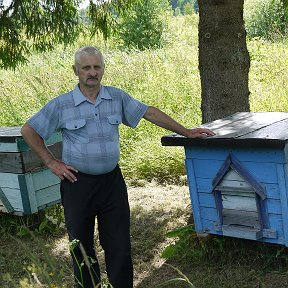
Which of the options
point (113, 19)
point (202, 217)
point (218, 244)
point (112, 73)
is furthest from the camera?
point (112, 73)

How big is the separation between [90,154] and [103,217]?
16.7 inches

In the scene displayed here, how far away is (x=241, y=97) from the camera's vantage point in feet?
15.8

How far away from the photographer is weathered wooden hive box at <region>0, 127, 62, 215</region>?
4.81 m

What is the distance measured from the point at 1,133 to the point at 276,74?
209 inches

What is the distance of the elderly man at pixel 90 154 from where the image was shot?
10.6 feet

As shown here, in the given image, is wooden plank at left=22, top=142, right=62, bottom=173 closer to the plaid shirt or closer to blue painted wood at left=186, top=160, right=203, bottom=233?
the plaid shirt

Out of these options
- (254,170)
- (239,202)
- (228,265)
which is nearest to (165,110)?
(228,265)

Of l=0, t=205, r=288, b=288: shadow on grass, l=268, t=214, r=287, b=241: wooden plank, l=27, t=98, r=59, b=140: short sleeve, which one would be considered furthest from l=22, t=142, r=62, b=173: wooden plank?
l=268, t=214, r=287, b=241: wooden plank

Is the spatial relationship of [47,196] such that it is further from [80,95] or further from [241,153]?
[241,153]

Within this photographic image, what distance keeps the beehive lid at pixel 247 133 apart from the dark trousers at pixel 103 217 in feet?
1.79

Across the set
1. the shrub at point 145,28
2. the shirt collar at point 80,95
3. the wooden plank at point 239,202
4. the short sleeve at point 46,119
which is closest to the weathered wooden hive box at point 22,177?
the short sleeve at point 46,119

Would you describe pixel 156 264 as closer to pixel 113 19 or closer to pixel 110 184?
pixel 110 184

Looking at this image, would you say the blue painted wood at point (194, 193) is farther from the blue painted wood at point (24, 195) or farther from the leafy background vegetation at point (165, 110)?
the blue painted wood at point (24, 195)

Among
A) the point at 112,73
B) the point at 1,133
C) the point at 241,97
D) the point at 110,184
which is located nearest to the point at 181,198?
the point at 241,97
